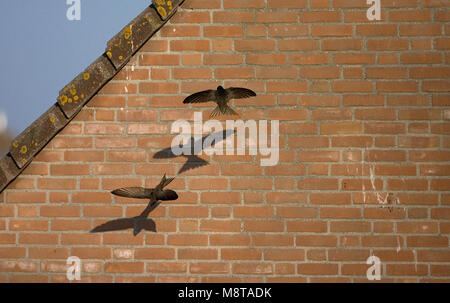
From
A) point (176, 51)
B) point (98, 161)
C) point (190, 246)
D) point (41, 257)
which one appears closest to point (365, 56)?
point (176, 51)

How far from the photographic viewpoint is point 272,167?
2.63 m

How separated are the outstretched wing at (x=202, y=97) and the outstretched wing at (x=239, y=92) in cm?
11

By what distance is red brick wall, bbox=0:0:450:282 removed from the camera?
259 centimetres

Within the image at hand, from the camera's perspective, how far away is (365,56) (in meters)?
2.68

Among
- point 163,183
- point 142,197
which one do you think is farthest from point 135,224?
point 163,183

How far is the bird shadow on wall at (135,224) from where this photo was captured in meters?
2.63

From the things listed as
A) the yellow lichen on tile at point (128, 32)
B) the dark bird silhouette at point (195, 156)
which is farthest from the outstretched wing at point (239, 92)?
the yellow lichen on tile at point (128, 32)

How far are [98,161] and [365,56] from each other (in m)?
1.81

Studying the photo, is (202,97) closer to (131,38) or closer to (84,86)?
(131,38)

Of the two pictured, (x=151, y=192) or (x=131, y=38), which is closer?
(x=151, y=192)

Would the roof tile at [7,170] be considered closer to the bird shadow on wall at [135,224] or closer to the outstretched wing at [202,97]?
the bird shadow on wall at [135,224]

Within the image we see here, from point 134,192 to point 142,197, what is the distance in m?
0.06

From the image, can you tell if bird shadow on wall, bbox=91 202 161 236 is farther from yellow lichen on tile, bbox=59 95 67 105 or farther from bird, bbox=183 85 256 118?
yellow lichen on tile, bbox=59 95 67 105

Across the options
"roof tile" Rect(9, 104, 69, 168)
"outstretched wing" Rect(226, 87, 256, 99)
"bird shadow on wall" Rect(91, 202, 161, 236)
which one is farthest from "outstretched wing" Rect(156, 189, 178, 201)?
"roof tile" Rect(9, 104, 69, 168)
